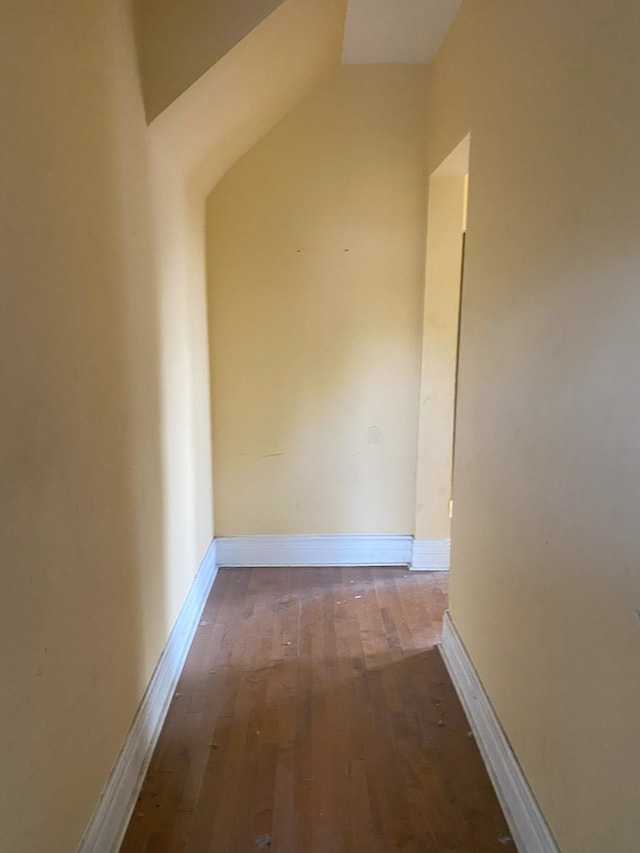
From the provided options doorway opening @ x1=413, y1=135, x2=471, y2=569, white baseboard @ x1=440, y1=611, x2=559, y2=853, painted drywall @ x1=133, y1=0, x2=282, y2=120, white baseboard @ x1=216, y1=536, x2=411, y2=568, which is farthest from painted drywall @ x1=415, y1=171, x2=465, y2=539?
painted drywall @ x1=133, y1=0, x2=282, y2=120

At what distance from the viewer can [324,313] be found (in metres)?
3.10

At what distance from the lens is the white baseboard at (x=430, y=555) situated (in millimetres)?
3258

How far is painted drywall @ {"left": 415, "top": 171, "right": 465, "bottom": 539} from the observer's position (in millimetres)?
2920

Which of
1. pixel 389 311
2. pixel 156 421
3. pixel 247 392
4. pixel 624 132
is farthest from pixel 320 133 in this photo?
pixel 624 132

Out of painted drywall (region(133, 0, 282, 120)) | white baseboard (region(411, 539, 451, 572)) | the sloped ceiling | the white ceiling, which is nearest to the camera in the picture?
painted drywall (region(133, 0, 282, 120))

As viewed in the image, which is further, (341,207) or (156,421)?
(341,207)

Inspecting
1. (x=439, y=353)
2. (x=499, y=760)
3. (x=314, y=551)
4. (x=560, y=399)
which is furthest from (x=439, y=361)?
(x=499, y=760)

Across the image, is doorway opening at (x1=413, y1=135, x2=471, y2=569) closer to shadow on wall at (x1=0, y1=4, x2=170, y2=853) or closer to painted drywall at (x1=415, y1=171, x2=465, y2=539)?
painted drywall at (x1=415, y1=171, x2=465, y2=539)

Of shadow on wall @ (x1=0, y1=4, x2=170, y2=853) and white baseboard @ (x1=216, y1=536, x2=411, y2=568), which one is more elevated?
shadow on wall @ (x1=0, y1=4, x2=170, y2=853)

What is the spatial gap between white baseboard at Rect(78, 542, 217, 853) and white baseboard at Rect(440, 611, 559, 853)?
102 cm

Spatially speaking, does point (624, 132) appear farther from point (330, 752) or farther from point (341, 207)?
point (341, 207)

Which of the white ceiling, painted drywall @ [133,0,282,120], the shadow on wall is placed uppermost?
the white ceiling

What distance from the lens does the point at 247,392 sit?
3174 millimetres

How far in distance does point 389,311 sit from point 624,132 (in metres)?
2.03
